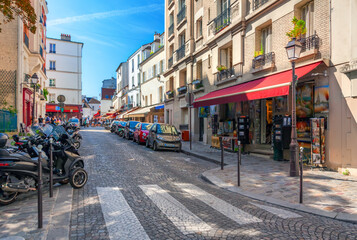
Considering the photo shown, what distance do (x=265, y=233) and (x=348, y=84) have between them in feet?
19.0

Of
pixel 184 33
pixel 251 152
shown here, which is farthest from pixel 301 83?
pixel 184 33

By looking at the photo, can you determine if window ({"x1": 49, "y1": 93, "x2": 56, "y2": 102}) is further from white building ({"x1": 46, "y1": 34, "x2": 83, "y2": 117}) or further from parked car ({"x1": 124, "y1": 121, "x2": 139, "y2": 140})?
parked car ({"x1": 124, "y1": 121, "x2": 139, "y2": 140})

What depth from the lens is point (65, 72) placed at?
1768 inches

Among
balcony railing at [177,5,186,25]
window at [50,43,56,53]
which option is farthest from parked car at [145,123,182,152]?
window at [50,43,56,53]

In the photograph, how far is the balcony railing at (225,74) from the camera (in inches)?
533

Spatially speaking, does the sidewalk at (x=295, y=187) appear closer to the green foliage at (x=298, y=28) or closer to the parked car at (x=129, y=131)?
the green foliage at (x=298, y=28)

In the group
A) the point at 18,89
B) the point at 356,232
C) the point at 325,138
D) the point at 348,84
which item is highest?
the point at 18,89

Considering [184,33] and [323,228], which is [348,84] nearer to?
[323,228]

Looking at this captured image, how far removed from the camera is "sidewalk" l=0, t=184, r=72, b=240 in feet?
11.1

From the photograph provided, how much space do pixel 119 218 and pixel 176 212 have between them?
91 centimetres

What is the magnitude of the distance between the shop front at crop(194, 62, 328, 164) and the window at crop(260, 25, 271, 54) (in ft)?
4.69

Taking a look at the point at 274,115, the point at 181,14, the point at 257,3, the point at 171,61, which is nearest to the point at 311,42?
the point at 274,115

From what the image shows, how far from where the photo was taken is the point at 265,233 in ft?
11.5

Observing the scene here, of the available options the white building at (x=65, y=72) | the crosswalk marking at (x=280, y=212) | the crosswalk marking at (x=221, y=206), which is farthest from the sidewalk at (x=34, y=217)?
the white building at (x=65, y=72)
